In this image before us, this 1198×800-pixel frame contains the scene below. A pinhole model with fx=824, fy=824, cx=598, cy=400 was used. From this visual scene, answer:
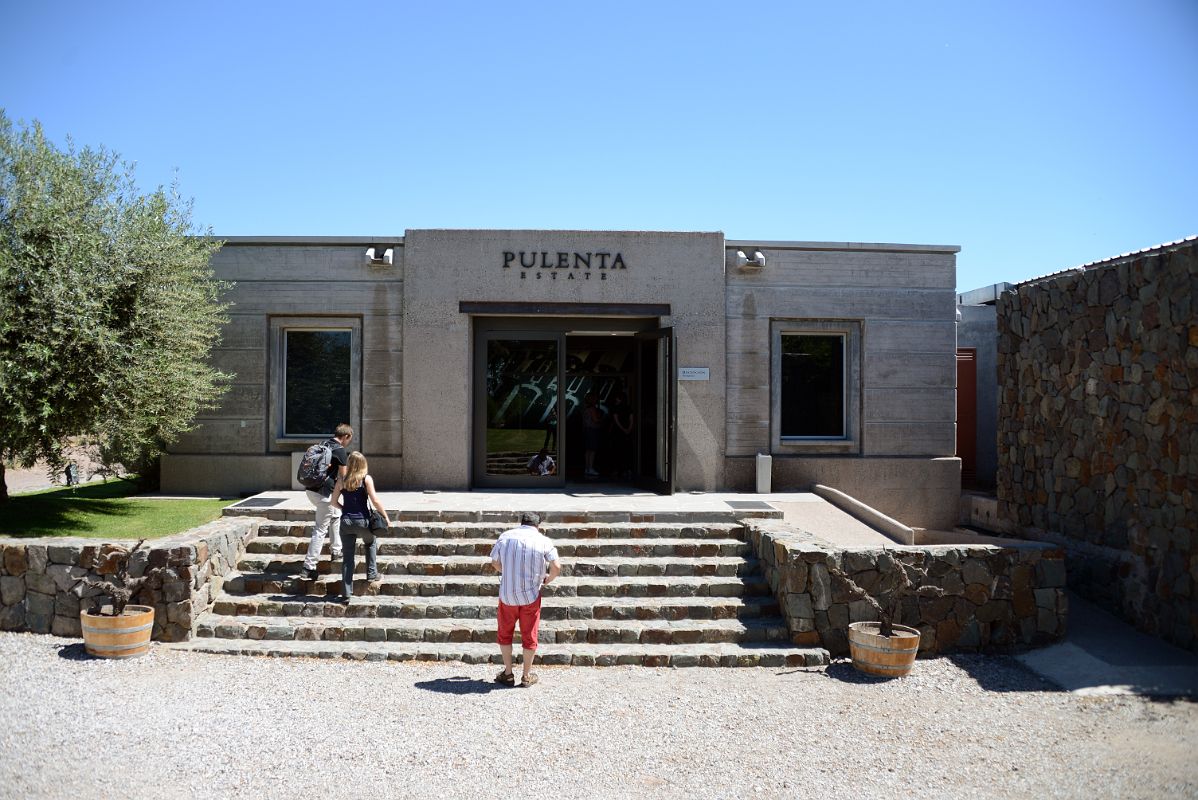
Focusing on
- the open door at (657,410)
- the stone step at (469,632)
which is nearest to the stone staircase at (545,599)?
the stone step at (469,632)

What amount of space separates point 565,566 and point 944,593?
4015mm

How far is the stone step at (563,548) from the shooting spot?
959 cm

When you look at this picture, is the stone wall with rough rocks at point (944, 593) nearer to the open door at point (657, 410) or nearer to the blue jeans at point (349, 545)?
the open door at point (657, 410)

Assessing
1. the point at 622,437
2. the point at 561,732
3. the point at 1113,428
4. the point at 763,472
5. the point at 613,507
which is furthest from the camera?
the point at 622,437

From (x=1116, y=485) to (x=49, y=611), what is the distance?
11.6m

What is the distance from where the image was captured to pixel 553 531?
999 centimetres

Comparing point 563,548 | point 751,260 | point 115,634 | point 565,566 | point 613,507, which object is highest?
point 751,260

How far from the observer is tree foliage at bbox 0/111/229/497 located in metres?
9.19

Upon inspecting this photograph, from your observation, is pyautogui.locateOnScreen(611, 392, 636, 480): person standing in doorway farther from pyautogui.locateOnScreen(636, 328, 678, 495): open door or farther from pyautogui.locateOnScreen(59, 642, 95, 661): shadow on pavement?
pyautogui.locateOnScreen(59, 642, 95, 661): shadow on pavement

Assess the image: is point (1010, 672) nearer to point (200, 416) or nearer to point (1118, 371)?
point (1118, 371)

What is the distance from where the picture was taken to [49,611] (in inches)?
327

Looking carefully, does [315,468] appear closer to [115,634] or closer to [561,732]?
[115,634]

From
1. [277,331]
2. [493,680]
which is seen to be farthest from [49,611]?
[277,331]

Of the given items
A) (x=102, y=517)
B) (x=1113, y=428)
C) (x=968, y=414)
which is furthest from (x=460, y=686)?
(x=968, y=414)
